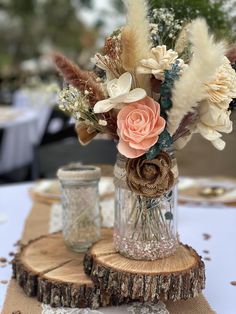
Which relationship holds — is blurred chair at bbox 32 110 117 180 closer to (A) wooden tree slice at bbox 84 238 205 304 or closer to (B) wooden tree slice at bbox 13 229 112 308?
(B) wooden tree slice at bbox 13 229 112 308

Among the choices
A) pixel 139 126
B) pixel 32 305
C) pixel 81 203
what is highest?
pixel 139 126

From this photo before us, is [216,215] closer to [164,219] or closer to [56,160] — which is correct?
[164,219]

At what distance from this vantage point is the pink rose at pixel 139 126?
69cm

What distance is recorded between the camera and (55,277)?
81cm

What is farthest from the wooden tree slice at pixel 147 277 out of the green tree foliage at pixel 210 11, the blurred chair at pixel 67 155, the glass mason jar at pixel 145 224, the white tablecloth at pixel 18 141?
the white tablecloth at pixel 18 141

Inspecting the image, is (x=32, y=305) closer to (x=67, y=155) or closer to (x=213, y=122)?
(x=213, y=122)

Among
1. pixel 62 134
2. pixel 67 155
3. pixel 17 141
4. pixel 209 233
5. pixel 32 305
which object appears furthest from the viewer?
pixel 17 141

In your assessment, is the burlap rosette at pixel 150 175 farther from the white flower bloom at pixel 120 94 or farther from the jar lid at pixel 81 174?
the jar lid at pixel 81 174

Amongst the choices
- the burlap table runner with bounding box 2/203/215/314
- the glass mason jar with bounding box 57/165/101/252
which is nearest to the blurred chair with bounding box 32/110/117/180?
the glass mason jar with bounding box 57/165/101/252

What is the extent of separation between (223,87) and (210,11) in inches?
16.3

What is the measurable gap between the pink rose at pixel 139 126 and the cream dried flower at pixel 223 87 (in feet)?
0.26

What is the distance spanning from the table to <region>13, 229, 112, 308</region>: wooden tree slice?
0.06 m

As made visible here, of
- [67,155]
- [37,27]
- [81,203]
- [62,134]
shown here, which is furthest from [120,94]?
[37,27]

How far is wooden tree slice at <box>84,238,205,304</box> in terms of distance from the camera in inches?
28.1
